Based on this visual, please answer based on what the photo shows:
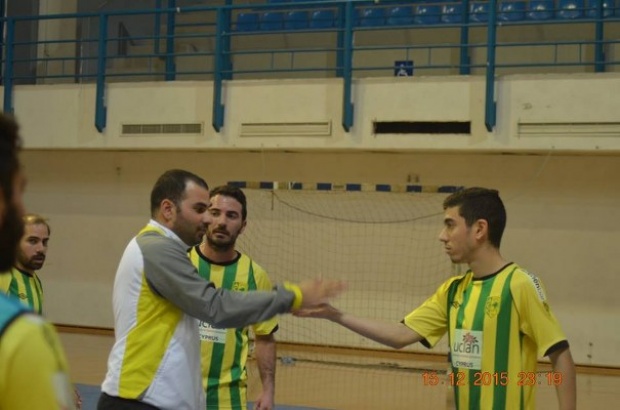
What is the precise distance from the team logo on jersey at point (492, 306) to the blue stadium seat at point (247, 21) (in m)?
13.6

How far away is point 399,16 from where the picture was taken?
16.5m

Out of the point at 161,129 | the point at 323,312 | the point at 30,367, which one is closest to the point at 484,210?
the point at 323,312

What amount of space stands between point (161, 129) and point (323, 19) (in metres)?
3.99

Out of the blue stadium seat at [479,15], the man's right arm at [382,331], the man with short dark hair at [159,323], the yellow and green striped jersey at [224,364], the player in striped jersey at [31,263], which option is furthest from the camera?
the blue stadium seat at [479,15]

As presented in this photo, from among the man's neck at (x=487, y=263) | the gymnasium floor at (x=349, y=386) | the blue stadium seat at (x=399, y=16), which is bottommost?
the gymnasium floor at (x=349, y=386)

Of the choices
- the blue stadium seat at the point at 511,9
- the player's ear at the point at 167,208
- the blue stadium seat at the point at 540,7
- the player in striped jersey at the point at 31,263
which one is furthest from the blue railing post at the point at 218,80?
the player's ear at the point at 167,208

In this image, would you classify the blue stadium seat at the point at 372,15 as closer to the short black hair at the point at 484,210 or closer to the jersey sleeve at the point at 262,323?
the jersey sleeve at the point at 262,323

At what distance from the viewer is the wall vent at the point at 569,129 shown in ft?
42.0

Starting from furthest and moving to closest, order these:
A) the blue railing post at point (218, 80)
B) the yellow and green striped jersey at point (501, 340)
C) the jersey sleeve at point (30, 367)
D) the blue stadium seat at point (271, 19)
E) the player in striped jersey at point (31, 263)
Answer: the blue stadium seat at point (271, 19)
the blue railing post at point (218, 80)
the player in striped jersey at point (31, 263)
the yellow and green striped jersey at point (501, 340)
the jersey sleeve at point (30, 367)

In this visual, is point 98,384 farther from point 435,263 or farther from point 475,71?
point 475,71

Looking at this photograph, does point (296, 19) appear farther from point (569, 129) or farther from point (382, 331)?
point (382, 331)

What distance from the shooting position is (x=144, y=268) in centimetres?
372

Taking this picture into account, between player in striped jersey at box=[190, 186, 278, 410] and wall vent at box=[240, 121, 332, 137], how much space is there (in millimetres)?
8437

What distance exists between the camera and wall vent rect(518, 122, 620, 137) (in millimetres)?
12805
